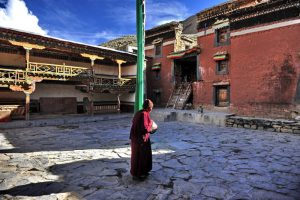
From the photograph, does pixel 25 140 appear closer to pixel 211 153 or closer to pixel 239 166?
pixel 211 153

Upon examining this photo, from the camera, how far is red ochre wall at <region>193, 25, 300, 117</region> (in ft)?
45.6

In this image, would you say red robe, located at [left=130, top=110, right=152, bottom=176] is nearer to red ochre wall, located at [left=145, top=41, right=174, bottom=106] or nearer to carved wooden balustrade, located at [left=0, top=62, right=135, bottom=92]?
carved wooden balustrade, located at [left=0, top=62, right=135, bottom=92]

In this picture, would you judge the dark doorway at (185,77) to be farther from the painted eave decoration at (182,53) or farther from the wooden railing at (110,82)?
the wooden railing at (110,82)

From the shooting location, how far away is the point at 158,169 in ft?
19.9

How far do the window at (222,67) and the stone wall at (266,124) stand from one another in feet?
16.8

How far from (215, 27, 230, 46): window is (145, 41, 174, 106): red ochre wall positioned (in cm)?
538

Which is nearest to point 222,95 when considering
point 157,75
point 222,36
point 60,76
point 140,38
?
point 222,36

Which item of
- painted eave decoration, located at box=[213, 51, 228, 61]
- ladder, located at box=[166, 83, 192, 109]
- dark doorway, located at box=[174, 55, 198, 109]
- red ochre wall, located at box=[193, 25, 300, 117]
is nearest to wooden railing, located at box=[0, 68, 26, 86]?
ladder, located at box=[166, 83, 192, 109]

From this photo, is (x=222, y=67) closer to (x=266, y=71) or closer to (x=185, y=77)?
(x=266, y=71)

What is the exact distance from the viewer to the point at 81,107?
20.5 meters

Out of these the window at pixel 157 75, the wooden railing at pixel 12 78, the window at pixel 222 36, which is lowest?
the wooden railing at pixel 12 78

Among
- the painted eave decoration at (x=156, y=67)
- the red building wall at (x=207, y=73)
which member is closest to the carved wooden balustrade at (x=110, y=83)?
the painted eave decoration at (x=156, y=67)

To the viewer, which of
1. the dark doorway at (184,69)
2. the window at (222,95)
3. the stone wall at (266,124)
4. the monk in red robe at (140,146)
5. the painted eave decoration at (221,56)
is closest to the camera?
the monk in red robe at (140,146)

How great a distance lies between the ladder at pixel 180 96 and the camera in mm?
20219
